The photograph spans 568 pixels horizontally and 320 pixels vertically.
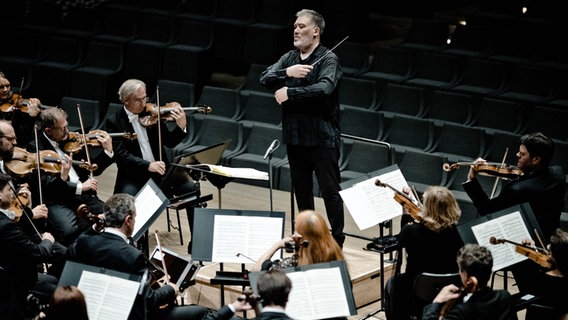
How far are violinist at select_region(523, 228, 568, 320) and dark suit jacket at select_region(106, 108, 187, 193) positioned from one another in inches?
110

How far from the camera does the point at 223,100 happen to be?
9.12 meters

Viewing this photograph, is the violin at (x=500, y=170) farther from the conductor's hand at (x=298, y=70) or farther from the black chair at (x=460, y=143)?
the black chair at (x=460, y=143)

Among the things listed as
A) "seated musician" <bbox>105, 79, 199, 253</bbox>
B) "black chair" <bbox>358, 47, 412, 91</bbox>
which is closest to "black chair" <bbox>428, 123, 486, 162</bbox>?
"black chair" <bbox>358, 47, 412, 91</bbox>

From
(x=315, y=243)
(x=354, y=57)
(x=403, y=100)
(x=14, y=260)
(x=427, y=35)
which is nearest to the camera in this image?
(x=315, y=243)

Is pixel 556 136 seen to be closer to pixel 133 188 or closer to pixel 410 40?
pixel 410 40

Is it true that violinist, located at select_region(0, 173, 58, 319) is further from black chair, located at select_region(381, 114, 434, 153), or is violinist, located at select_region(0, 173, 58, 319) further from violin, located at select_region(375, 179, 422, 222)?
black chair, located at select_region(381, 114, 434, 153)

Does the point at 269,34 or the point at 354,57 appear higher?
the point at 269,34

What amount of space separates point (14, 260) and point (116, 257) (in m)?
0.66

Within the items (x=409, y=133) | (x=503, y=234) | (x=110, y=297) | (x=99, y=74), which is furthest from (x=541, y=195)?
(x=99, y=74)

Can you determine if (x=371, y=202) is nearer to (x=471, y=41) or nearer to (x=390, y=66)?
(x=390, y=66)

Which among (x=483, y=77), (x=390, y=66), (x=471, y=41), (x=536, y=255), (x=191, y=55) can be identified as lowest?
(x=536, y=255)

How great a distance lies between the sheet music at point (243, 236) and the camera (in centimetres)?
520

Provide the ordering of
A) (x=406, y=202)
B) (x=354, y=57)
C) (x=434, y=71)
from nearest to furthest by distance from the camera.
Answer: (x=406, y=202)
(x=434, y=71)
(x=354, y=57)

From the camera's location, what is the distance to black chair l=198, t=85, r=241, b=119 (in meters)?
9.07
